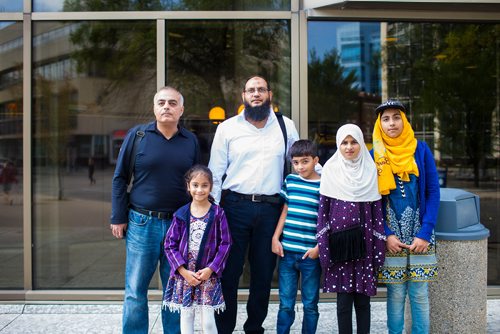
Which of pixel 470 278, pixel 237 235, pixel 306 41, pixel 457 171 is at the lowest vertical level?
pixel 470 278

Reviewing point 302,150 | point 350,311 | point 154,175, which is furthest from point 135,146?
point 350,311

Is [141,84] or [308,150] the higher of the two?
[141,84]

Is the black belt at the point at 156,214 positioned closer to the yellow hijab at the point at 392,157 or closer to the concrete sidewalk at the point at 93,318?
the concrete sidewalk at the point at 93,318

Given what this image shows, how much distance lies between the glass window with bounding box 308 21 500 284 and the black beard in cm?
152

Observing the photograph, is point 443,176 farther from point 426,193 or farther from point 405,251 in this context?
point 405,251

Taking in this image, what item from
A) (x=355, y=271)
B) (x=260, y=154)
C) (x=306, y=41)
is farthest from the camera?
(x=306, y=41)

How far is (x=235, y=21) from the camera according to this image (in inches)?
215

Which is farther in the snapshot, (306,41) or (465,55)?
(465,55)

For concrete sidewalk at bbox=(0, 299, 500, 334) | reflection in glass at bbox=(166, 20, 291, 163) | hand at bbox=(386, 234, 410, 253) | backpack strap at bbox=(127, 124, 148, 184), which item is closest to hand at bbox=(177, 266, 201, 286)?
backpack strap at bbox=(127, 124, 148, 184)

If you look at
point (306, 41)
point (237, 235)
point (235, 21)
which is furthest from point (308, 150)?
point (235, 21)

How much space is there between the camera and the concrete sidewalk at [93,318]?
15.3ft

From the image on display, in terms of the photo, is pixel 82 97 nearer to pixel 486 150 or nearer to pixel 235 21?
pixel 235 21

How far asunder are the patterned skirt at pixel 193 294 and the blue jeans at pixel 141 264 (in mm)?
295

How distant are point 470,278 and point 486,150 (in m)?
2.85
